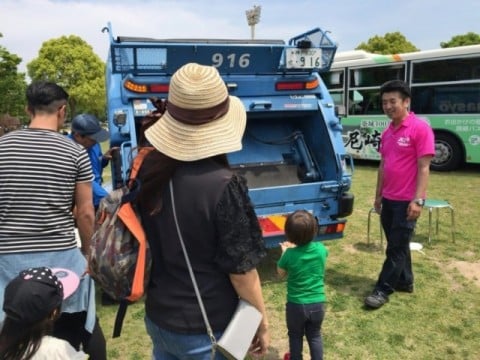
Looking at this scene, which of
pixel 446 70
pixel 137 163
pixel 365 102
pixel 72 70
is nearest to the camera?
pixel 137 163

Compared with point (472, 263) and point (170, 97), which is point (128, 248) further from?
point (472, 263)

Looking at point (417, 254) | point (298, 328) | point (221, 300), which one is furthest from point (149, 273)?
point (417, 254)

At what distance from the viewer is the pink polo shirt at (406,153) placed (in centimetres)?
353

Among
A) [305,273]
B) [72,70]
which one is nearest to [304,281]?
[305,273]

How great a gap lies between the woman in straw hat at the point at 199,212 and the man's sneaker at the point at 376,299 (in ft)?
8.02

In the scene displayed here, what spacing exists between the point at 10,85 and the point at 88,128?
27.8 m

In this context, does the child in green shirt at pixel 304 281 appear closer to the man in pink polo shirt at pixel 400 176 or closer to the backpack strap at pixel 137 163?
the man in pink polo shirt at pixel 400 176

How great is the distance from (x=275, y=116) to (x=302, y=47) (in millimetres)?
781

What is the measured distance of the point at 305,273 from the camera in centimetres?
267

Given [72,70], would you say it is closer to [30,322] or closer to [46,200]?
[46,200]

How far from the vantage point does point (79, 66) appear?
3741 cm

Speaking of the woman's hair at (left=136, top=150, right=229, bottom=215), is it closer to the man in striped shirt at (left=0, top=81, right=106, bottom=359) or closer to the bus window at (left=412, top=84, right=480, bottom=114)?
the man in striped shirt at (left=0, top=81, right=106, bottom=359)

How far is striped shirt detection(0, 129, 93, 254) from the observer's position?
2.07m

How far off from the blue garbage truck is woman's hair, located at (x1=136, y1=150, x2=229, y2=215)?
2.27m
